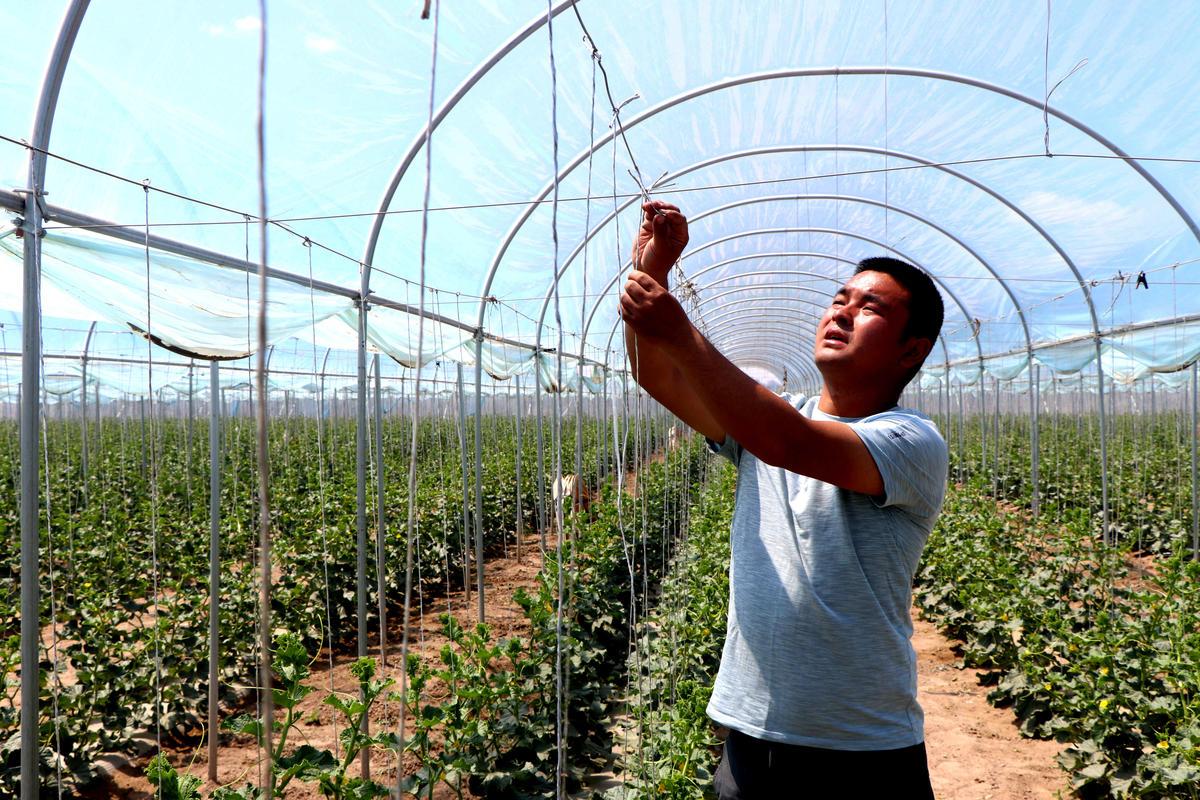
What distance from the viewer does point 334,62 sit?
13.0ft

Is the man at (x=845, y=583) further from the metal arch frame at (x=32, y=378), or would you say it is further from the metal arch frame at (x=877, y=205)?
the metal arch frame at (x=877, y=205)

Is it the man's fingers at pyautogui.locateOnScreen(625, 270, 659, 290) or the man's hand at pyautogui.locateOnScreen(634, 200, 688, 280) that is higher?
the man's hand at pyautogui.locateOnScreen(634, 200, 688, 280)

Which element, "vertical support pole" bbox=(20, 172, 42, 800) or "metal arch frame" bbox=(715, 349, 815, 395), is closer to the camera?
"vertical support pole" bbox=(20, 172, 42, 800)

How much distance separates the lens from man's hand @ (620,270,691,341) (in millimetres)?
1112

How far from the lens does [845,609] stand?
1.37m

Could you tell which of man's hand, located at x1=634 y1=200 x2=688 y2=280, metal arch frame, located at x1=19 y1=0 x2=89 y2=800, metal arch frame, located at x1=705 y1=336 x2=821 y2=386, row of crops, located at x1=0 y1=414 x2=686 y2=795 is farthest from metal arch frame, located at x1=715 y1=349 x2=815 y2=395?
man's hand, located at x1=634 y1=200 x2=688 y2=280

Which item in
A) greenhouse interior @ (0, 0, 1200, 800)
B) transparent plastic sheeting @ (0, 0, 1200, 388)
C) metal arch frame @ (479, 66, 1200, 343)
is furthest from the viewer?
metal arch frame @ (479, 66, 1200, 343)

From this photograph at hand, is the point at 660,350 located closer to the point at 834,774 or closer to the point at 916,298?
the point at 916,298

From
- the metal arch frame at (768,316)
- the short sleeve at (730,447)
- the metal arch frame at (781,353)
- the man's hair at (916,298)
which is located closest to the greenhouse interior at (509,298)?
the man's hair at (916,298)

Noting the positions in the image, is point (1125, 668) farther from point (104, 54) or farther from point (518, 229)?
point (104, 54)

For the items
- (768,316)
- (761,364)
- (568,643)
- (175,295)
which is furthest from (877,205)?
(761,364)

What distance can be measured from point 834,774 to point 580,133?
5260mm

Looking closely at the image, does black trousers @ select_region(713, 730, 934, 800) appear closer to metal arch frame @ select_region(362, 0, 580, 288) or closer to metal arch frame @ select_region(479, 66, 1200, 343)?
metal arch frame @ select_region(362, 0, 580, 288)

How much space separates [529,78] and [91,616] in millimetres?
4381
